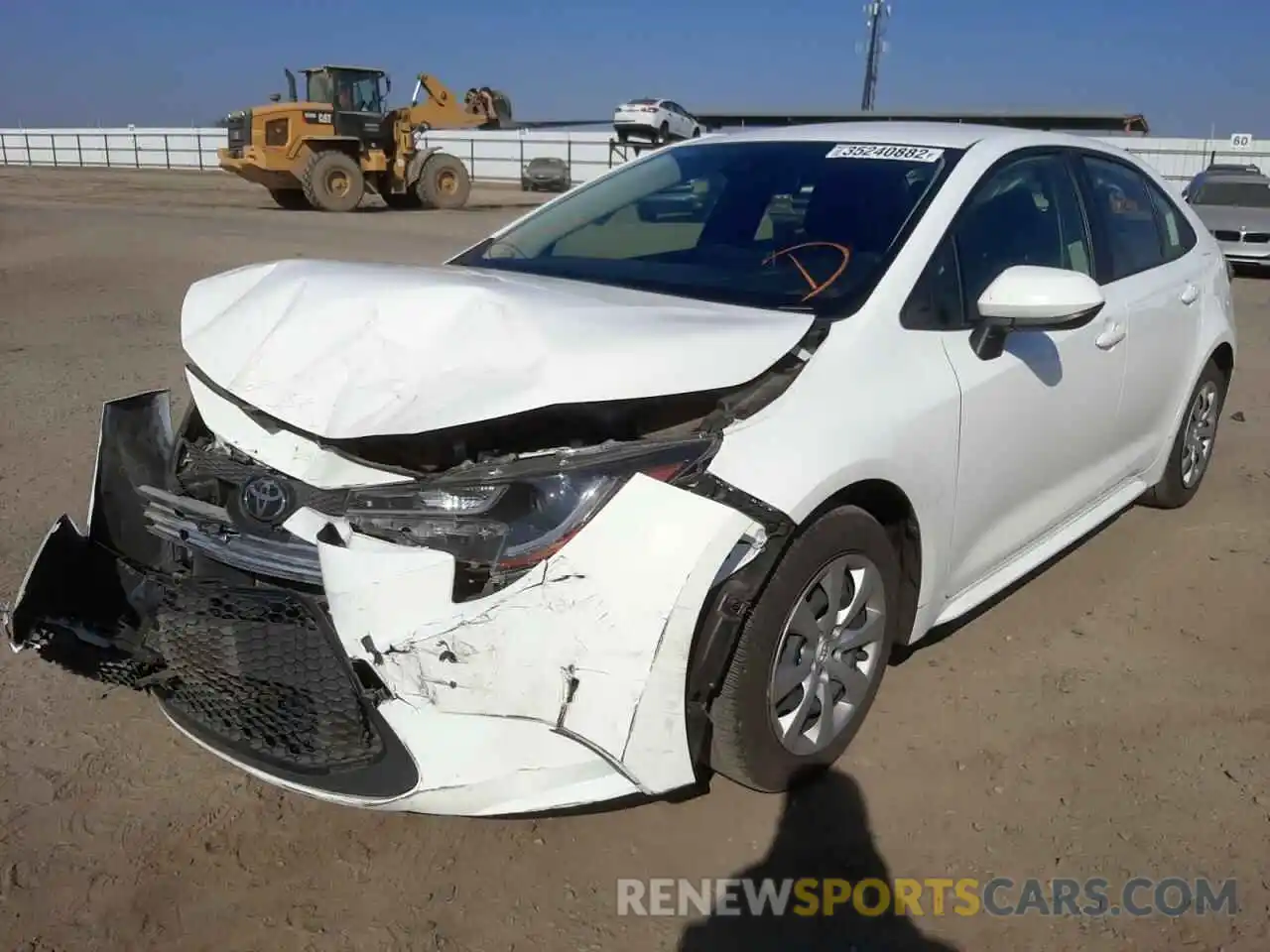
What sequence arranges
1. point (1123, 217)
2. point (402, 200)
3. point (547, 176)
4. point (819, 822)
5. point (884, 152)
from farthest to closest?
point (547, 176)
point (402, 200)
point (1123, 217)
point (884, 152)
point (819, 822)

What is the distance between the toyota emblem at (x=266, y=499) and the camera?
95.5 inches

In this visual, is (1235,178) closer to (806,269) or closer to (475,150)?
(806,269)

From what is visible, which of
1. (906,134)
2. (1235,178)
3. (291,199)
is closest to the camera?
(906,134)

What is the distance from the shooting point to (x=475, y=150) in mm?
42750

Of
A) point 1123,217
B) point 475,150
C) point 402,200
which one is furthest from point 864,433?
point 475,150

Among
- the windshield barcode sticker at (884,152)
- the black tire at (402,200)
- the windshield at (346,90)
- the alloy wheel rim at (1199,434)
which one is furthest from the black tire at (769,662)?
the black tire at (402,200)

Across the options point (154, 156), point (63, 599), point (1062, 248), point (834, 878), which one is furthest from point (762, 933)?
point (154, 156)

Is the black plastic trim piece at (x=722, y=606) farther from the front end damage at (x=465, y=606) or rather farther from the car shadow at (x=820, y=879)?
the car shadow at (x=820, y=879)

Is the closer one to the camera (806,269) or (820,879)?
(820,879)

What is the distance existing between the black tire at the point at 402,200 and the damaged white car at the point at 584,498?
23.2 m

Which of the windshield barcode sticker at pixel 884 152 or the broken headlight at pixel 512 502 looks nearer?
the broken headlight at pixel 512 502

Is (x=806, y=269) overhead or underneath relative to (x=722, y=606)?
overhead

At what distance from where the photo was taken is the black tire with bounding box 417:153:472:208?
24.9 meters

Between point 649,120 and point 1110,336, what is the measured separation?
3610 centimetres
